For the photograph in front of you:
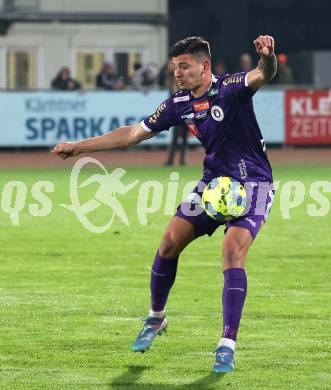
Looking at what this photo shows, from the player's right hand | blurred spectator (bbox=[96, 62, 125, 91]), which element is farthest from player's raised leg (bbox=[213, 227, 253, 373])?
blurred spectator (bbox=[96, 62, 125, 91])

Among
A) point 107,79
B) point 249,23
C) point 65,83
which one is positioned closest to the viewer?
point 65,83

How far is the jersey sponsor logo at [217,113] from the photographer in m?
8.67

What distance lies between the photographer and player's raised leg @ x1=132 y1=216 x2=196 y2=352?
29.1 ft

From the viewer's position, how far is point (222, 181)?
8.77 metres

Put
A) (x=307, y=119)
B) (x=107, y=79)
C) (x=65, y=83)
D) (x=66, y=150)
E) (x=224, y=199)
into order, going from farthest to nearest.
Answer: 1. (x=107, y=79)
2. (x=65, y=83)
3. (x=307, y=119)
4. (x=66, y=150)
5. (x=224, y=199)

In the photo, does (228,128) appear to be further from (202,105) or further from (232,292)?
(232,292)

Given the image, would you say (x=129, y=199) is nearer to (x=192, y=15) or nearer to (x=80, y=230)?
(x=80, y=230)

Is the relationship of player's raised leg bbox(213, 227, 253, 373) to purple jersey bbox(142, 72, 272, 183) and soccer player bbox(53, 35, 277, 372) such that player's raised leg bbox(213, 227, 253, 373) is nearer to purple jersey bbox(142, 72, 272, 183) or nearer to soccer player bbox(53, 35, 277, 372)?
soccer player bbox(53, 35, 277, 372)

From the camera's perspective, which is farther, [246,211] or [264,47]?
[246,211]

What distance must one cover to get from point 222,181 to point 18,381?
1.87 meters

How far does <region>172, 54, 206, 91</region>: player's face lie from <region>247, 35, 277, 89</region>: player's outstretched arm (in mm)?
338

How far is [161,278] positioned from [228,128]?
116cm

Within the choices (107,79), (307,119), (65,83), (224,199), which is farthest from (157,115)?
(107,79)

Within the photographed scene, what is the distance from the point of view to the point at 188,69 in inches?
341
